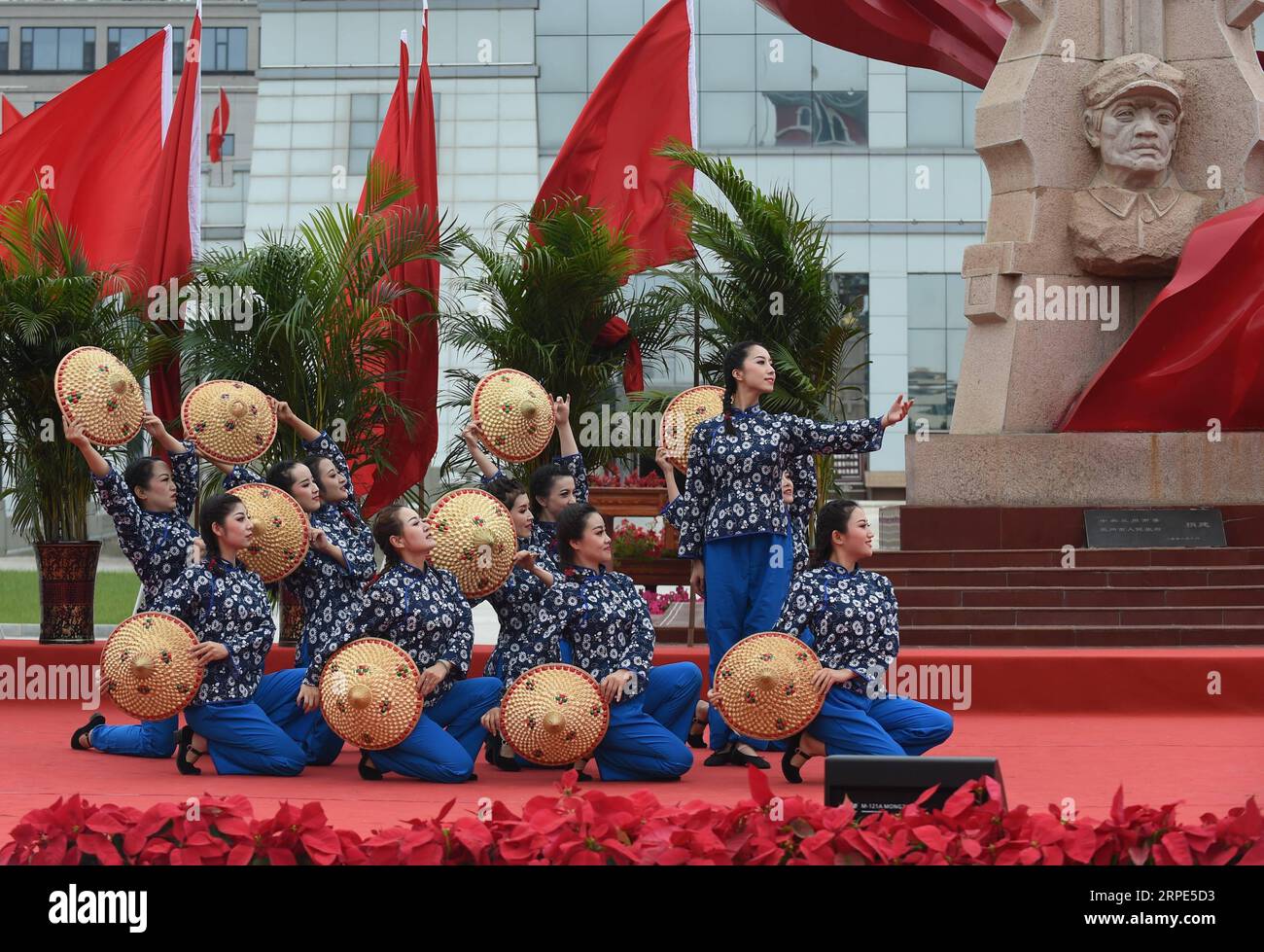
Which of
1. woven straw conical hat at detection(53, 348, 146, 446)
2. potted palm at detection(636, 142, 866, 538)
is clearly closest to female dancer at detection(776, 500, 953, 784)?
woven straw conical hat at detection(53, 348, 146, 446)

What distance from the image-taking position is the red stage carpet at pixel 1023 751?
640cm

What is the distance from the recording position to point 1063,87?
11.5m

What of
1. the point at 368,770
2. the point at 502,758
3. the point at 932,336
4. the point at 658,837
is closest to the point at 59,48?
the point at 932,336

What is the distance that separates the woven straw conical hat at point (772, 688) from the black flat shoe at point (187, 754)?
218 cm

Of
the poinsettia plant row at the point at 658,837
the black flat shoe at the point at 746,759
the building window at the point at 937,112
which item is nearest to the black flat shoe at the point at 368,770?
the black flat shoe at the point at 746,759

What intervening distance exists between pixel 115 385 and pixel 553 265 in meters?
3.26

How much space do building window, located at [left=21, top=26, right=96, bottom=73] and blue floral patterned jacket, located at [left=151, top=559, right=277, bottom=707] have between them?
38.6 m

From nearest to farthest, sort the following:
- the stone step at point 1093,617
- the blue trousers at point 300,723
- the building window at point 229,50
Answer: the blue trousers at point 300,723 → the stone step at point 1093,617 → the building window at point 229,50

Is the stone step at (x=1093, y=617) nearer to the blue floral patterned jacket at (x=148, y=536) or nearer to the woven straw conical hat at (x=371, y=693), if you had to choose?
the woven straw conical hat at (x=371, y=693)

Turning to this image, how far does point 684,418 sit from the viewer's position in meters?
8.35

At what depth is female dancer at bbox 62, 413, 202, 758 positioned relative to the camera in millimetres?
7680

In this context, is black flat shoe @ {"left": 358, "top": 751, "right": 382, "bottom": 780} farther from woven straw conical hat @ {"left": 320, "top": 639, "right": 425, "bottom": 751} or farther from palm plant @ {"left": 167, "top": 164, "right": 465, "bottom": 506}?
palm plant @ {"left": 167, "top": 164, "right": 465, "bottom": 506}
